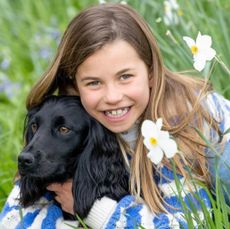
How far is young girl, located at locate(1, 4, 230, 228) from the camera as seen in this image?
8.99 feet

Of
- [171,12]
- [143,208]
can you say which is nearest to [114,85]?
[143,208]

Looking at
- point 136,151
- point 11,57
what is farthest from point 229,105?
point 11,57

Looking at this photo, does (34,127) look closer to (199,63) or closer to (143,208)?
(143,208)

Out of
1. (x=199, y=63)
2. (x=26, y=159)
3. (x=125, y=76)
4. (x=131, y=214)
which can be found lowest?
(x=131, y=214)

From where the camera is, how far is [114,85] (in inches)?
107

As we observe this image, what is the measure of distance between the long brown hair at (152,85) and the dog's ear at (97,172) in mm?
73

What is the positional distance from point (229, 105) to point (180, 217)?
578 millimetres

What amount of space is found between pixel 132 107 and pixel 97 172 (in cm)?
28

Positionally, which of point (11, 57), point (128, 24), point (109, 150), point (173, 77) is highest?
point (128, 24)

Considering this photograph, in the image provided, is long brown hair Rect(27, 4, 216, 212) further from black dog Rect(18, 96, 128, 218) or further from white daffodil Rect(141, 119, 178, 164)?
white daffodil Rect(141, 119, 178, 164)

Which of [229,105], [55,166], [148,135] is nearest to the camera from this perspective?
[148,135]

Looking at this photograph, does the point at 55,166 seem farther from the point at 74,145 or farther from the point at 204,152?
the point at 204,152

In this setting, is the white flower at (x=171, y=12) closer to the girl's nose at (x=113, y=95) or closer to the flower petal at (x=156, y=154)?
the girl's nose at (x=113, y=95)

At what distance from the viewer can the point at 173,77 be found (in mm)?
3047
